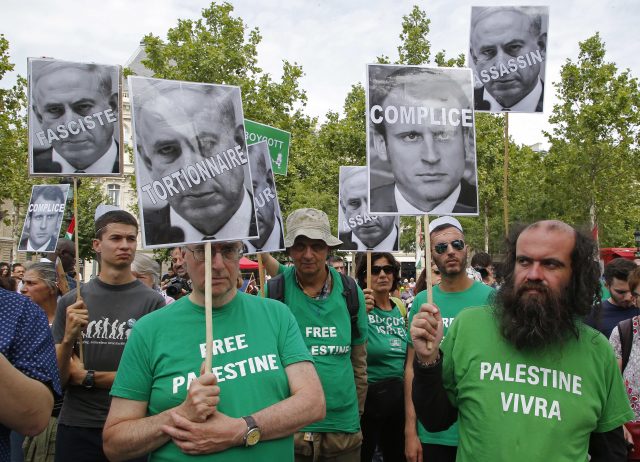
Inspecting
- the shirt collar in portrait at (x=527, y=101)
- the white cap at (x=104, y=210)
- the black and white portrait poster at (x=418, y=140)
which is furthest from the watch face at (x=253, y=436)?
the shirt collar in portrait at (x=527, y=101)

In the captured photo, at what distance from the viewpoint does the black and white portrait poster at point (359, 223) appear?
676 centimetres

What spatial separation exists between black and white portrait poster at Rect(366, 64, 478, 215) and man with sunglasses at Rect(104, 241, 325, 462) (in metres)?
0.89

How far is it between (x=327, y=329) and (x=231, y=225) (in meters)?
1.50

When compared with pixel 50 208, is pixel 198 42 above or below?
above

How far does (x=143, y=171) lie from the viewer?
2.74m

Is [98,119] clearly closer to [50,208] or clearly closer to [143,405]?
[143,405]

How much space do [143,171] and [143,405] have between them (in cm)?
97

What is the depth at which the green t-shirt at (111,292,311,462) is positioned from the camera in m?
2.65

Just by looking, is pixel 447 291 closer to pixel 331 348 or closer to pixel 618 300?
pixel 331 348

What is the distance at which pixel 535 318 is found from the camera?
2.61 m

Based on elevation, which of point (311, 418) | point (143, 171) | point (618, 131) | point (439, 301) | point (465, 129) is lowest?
point (311, 418)

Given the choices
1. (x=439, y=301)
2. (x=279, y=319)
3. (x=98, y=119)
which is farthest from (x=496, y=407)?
(x=98, y=119)

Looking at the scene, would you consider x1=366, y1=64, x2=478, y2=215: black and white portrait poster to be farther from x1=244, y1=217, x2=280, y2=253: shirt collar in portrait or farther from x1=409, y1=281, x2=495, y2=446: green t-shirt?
x1=244, y1=217, x2=280, y2=253: shirt collar in portrait

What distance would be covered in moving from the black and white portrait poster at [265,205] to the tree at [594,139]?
22.0 metres
